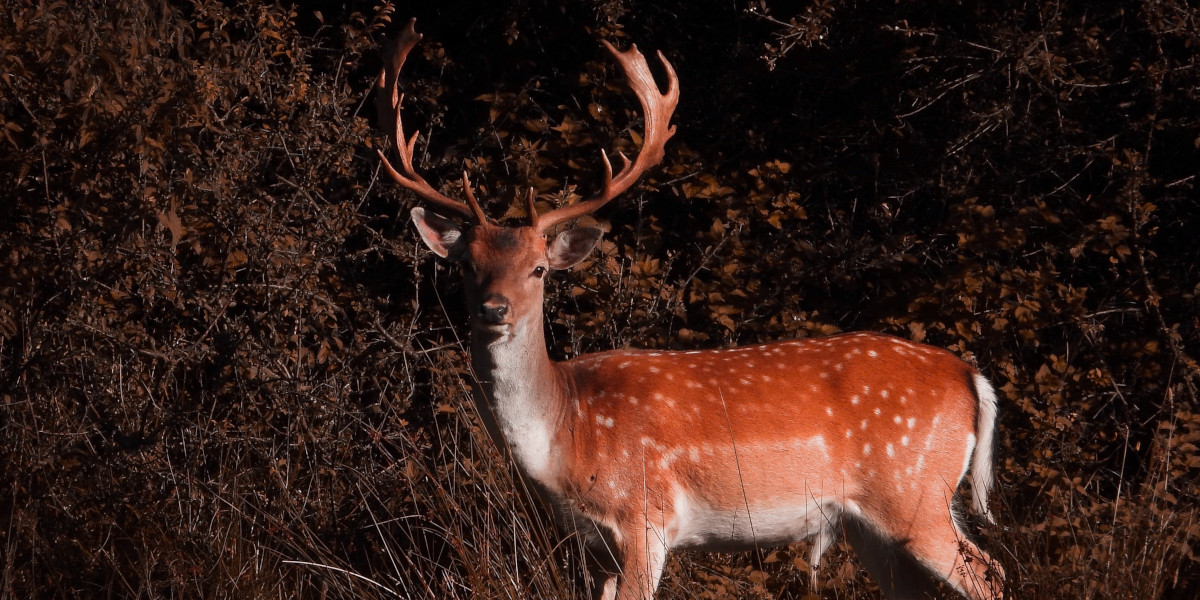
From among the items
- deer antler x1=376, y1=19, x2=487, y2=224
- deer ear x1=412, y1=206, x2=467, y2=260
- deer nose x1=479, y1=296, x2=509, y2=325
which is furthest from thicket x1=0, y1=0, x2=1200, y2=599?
deer antler x1=376, y1=19, x2=487, y2=224

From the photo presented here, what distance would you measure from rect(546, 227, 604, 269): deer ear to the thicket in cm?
54

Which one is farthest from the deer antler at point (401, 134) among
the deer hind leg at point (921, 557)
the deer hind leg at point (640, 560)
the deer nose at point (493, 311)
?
the deer hind leg at point (921, 557)

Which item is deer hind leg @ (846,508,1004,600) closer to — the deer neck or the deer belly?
the deer belly

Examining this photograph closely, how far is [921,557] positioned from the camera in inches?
171

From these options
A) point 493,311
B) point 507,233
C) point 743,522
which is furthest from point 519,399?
point 743,522

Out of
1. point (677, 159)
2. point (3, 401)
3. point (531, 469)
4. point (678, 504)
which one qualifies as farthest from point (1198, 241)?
point (3, 401)

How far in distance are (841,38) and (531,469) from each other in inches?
116

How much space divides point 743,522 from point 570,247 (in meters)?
1.20

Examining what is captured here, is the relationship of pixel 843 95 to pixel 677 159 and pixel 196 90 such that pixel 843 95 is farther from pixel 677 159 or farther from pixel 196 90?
pixel 196 90

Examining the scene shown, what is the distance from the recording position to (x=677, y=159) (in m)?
6.14

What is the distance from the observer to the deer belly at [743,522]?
4.34 meters

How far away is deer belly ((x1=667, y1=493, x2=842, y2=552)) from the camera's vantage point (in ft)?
14.2

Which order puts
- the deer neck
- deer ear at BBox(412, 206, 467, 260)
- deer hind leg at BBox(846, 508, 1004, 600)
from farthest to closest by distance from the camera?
deer ear at BBox(412, 206, 467, 260), deer hind leg at BBox(846, 508, 1004, 600), the deer neck

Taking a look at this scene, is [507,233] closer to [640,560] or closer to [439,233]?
[439,233]
